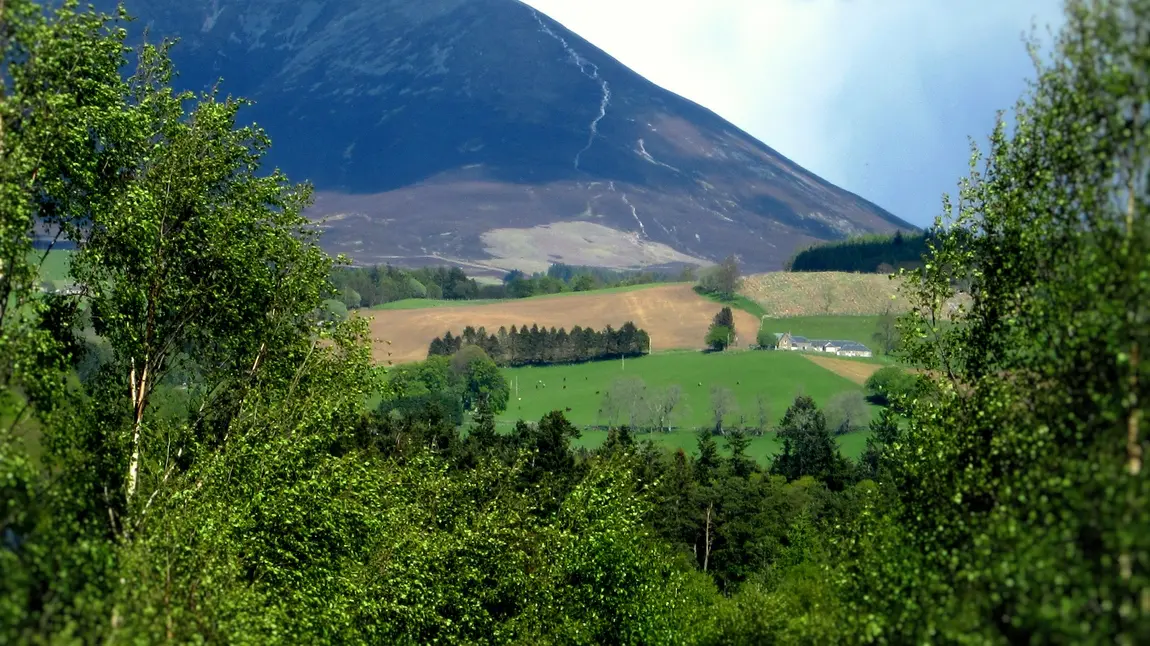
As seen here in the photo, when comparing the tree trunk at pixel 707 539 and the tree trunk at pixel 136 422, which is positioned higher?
the tree trunk at pixel 136 422

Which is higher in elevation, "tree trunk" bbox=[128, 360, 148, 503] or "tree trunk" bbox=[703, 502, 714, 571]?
"tree trunk" bbox=[128, 360, 148, 503]

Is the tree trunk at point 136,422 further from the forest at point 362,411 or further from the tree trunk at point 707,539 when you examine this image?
the tree trunk at point 707,539

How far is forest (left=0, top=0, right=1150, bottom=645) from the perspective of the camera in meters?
21.6

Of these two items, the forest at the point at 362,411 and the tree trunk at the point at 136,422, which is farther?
the tree trunk at the point at 136,422

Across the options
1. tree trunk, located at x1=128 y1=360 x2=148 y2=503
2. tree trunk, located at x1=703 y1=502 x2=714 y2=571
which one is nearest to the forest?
tree trunk, located at x1=128 y1=360 x2=148 y2=503

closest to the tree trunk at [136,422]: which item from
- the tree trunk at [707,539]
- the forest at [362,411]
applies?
the forest at [362,411]

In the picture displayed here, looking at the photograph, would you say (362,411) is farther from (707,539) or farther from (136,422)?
(707,539)

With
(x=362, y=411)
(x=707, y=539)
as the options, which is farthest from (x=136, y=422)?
(x=707, y=539)

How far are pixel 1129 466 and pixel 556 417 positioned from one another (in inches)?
3842

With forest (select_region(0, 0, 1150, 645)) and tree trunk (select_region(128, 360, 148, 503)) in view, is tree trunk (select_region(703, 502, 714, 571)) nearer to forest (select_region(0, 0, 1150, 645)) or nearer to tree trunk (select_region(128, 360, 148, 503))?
forest (select_region(0, 0, 1150, 645))

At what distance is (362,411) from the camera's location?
141 ft

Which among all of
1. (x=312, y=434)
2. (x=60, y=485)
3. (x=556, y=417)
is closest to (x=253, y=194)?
(x=312, y=434)

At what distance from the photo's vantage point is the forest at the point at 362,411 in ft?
70.7

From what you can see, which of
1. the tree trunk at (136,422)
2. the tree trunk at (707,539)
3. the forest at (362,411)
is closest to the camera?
the forest at (362,411)
